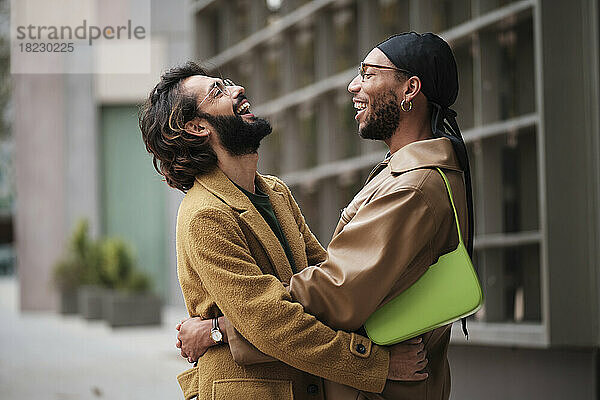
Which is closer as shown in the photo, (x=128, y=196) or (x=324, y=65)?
(x=324, y=65)

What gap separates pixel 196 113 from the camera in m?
2.10

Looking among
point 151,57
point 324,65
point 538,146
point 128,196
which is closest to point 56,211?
point 128,196

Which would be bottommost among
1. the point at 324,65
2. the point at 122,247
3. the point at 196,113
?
the point at 122,247

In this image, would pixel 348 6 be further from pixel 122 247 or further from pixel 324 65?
pixel 122 247

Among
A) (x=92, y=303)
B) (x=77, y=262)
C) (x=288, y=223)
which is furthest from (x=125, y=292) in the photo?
(x=288, y=223)

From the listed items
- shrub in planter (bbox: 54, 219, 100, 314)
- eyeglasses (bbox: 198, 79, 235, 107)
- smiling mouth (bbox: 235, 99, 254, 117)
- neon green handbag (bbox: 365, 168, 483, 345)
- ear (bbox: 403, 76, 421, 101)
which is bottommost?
shrub in planter (bbox: 54, 219, 100, 314)

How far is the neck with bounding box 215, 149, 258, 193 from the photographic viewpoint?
2.14m

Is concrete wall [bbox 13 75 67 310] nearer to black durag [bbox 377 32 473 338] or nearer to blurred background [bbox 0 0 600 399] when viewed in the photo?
blurred background [bbox 0 0 600 399]

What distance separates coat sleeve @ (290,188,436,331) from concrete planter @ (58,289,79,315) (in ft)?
39.0

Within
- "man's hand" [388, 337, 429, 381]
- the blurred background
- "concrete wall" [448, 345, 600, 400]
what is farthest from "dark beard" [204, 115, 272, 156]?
"concrete wall" [448, 345, 600, 400]

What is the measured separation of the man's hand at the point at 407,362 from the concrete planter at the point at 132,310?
31.7 ft

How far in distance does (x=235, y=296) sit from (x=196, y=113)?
0.49 meters

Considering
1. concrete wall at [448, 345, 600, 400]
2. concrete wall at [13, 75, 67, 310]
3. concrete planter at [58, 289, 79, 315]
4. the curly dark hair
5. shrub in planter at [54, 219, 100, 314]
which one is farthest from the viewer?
concrete wall at [13, 75, 67, 310]

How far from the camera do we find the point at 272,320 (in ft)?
6.11
